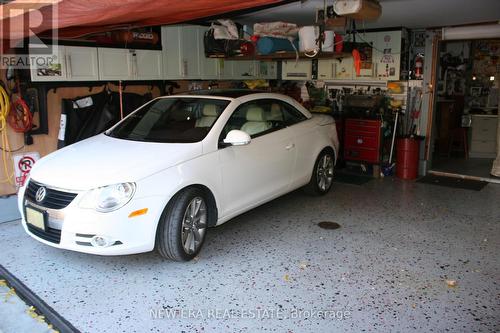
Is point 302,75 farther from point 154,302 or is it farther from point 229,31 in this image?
point 154,302

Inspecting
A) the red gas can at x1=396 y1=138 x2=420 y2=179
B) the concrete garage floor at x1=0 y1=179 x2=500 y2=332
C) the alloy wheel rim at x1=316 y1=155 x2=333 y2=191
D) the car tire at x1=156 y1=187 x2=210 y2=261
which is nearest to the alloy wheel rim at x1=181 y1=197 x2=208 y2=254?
the car tire at x1=156 y1=187 x2=210 y2=261

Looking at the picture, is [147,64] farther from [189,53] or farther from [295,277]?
[295,277]

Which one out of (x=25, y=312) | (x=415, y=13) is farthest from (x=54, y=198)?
(x=415, y=13)

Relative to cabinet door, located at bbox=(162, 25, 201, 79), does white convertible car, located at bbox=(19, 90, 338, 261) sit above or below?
below

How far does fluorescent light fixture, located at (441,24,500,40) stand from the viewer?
5988 millimetres

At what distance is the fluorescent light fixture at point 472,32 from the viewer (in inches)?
236

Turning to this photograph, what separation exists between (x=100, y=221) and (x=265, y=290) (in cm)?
128

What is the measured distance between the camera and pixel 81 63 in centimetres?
511

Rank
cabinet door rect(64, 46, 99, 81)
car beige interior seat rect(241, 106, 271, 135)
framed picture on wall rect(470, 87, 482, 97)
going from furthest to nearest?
framed picture on wall rect(470, 87, 482, 97) → cabinet door rect(64, 46, 99, 81) → car beige interior seat rect(241, 106, 271, 135)

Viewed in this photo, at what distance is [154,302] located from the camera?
119 inches

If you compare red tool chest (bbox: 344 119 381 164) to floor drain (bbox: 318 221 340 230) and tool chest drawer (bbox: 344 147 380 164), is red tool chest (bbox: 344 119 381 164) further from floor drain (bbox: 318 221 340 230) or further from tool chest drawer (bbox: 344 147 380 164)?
floor drain (bbox: 318 221 340 230)

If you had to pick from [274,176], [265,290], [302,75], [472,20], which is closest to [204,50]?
[302,75]

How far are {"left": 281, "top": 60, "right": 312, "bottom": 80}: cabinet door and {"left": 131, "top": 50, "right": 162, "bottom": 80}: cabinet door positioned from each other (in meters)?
2.92

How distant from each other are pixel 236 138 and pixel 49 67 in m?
2.53
